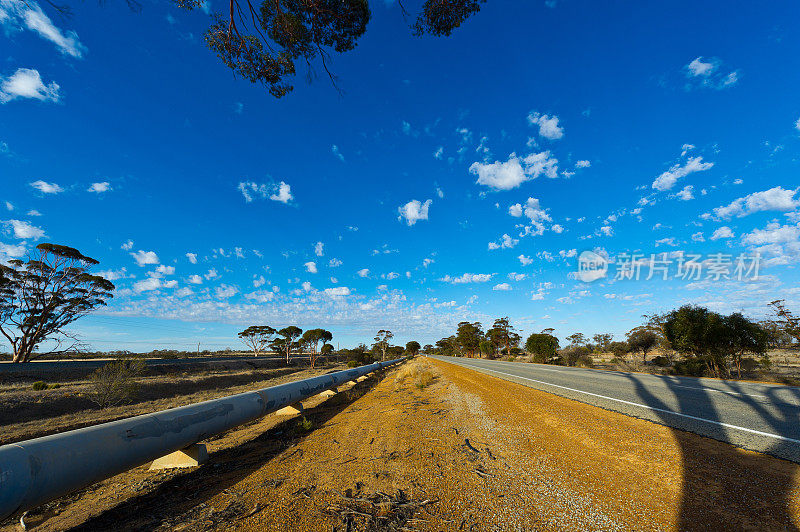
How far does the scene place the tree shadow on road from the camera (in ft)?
8.18

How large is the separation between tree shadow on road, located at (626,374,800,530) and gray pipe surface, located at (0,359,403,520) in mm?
6017

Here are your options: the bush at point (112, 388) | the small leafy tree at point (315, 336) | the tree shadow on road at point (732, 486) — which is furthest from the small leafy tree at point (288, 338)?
the tree shadow on road at point (732, 486)

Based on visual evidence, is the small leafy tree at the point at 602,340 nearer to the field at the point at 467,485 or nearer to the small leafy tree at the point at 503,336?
the small leafy tree at the point at 503,336

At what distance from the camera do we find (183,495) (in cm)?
366

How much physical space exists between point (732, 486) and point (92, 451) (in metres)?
7.16

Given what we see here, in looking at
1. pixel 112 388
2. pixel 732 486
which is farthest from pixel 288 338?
pixel 732 486

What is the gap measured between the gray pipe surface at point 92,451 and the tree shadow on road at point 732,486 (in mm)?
6017

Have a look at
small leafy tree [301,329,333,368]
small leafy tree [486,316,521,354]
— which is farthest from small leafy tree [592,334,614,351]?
small leafy tree [301,329,333,368]

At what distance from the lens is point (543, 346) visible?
37.6 metres

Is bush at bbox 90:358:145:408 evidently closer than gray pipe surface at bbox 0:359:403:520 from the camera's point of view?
No

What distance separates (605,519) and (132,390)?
2094 cm

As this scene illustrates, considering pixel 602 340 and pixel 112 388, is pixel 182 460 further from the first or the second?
pixel 602 340

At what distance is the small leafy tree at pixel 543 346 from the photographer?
122ft

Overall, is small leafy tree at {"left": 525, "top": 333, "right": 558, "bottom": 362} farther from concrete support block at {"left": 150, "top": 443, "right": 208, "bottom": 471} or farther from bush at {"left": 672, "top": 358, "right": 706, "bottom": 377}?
concrete support block at {"left": 150, "top": 443, "right": 208, "bottom": 471}
